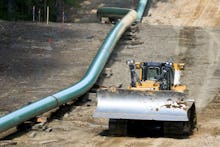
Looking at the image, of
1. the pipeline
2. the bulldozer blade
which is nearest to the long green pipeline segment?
the pipeline

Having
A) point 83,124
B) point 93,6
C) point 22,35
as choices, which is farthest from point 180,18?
point 83,124

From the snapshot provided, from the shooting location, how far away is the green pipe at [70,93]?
1787 centimetres

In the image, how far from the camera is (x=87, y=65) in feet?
94.1

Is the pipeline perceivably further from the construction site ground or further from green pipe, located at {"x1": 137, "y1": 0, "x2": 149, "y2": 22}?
green pipe, located at {"x1": 137, "y1": 0, "x2": 149, "y2": 22}

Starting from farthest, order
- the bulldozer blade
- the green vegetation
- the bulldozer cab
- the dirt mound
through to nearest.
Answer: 1. the green vegetation
2. the dirt mound
3. the bulldozer cab
4. the bulldozer blade

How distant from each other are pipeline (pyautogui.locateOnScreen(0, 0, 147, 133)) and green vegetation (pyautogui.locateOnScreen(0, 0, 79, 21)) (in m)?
10.0

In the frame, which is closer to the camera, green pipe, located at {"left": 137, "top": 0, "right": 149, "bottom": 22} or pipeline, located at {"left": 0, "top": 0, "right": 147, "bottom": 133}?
pipeline, located at {"left": 0, "top": 0, "right": 147, "bottom": 133}

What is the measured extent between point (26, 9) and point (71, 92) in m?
22.8

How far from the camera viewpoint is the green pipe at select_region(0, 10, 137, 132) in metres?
17.9

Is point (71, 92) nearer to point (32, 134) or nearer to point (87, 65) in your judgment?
point (32, 134)

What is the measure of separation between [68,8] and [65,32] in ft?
39.3

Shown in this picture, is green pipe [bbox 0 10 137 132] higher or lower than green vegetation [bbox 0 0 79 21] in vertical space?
lower

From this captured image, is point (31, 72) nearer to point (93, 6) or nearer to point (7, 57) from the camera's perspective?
point (7, 57)

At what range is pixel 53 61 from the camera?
29.1m
